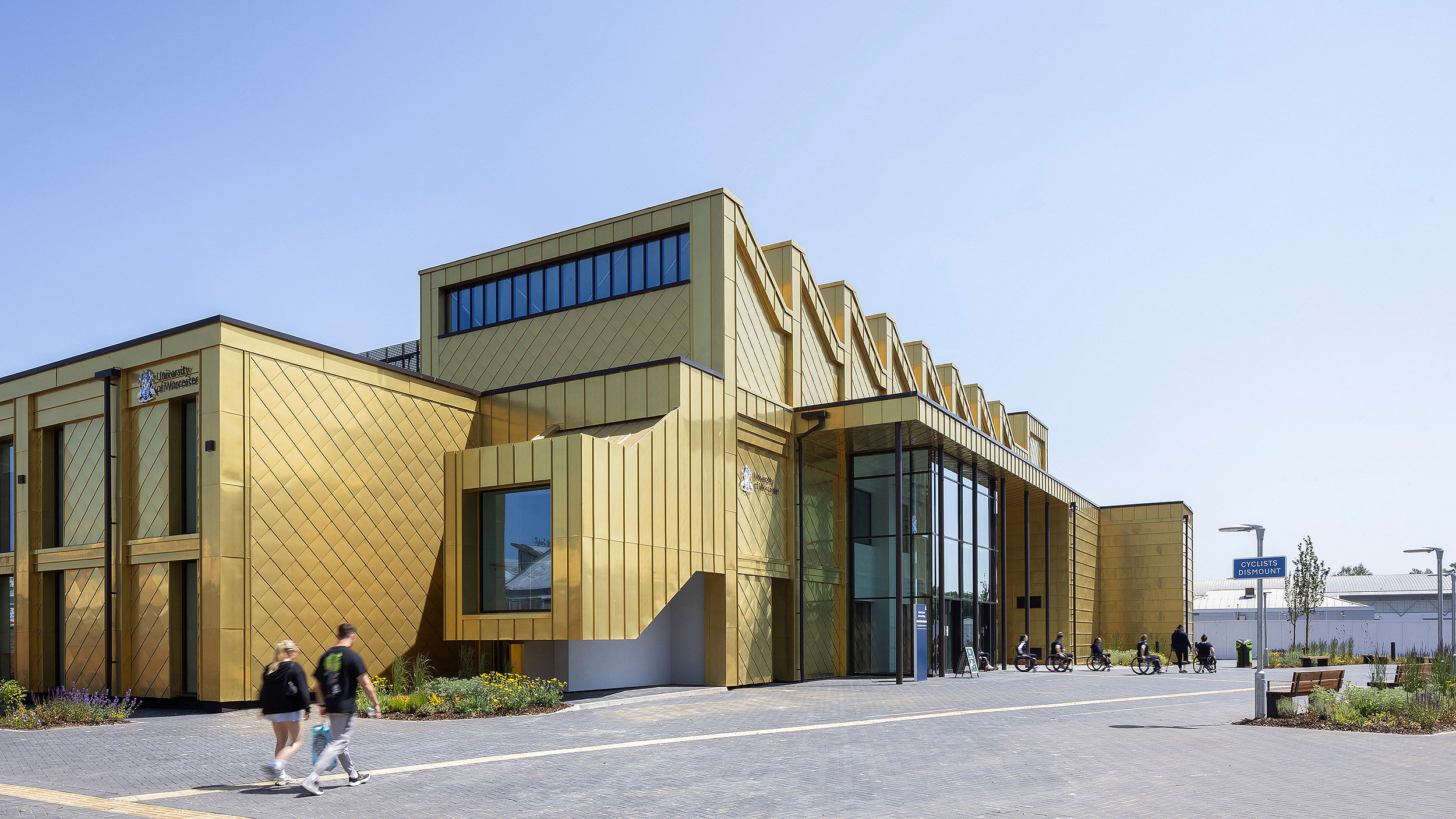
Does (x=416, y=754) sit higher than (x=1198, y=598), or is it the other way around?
(x=416, y=754)

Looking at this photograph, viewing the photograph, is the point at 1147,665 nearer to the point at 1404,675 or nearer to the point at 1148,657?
the point at 1148,657

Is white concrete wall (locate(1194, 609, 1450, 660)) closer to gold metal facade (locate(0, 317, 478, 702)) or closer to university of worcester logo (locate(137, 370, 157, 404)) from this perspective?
gold metal facade (locate(0, 317, 478, 702))

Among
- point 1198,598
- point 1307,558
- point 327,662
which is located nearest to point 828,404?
point 327,662

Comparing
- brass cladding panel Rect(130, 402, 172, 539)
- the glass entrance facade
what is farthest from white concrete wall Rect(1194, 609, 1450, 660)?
brass cladding panel Rect(130, 402, 172, 539)

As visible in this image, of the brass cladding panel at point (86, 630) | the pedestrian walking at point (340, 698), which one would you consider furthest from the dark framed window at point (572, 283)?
the pedestrian walking at point (340, 698)

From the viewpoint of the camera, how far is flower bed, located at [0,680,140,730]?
17.3 meters

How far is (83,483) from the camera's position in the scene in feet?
74.4

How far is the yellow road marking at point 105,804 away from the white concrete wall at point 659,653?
1381 cm

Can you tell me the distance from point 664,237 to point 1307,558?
34141 millimetres

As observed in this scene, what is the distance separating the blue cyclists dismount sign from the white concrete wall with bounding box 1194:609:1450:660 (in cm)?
4264

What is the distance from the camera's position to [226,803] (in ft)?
32.9

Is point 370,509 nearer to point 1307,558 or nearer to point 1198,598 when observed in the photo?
point 1307,558

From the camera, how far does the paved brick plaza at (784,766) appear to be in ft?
32.4

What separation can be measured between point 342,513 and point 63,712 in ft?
19.1
